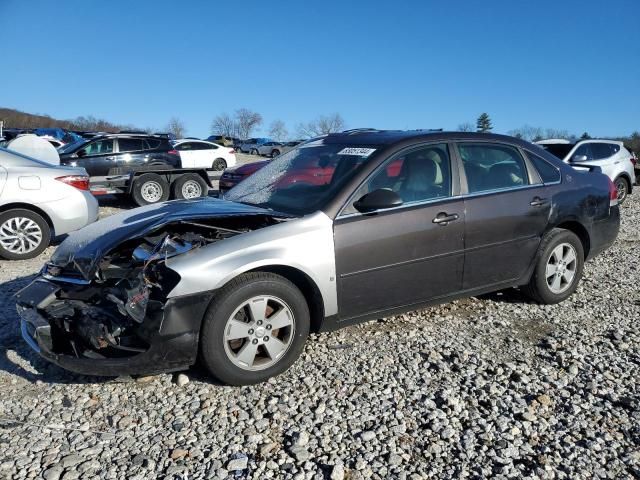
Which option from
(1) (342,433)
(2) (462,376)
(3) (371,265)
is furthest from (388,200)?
(1) (342,433)

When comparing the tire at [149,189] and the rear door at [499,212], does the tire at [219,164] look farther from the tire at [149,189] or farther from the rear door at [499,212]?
the rear door at [499,212]

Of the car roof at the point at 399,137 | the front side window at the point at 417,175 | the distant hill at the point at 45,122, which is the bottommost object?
the front side window at the point at 417,175

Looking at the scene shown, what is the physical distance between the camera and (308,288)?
133 inches

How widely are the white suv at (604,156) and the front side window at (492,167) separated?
323 inches

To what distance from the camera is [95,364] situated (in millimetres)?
2916

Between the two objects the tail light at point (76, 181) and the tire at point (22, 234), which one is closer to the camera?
the tire at point (22, 234)

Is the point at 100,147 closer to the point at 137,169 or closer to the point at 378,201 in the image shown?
the point at 137,169

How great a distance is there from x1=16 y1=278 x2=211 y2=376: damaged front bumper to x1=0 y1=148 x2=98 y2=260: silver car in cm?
377

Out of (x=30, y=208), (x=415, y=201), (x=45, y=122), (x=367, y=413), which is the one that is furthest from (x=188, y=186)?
(x=45, y=122)

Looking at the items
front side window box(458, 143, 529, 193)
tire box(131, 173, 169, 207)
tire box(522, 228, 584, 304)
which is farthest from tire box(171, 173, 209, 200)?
tire box(522, 228, 584, 304)

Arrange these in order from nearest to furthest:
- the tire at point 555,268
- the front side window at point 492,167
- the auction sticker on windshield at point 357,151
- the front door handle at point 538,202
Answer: the auction sticker on windshield at point 357,151 → the front side window at point 492,167 → the front door handle at point 538,202 → the tire at point 555,268

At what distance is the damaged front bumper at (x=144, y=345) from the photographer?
9.58ft

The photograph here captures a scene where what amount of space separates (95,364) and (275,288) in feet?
3.69

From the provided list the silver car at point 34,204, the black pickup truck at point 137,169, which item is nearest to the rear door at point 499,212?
the silver car at point 34,204
